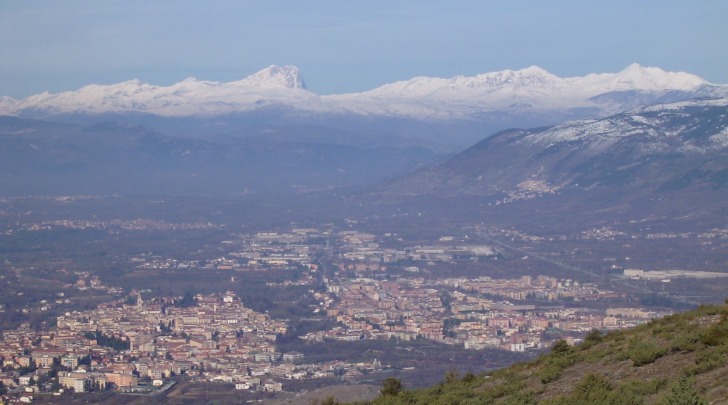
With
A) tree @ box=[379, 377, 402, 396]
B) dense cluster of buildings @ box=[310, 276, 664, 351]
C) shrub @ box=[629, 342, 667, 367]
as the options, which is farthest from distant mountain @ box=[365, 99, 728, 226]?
shrub @ box=[629, 342, 667, 367]

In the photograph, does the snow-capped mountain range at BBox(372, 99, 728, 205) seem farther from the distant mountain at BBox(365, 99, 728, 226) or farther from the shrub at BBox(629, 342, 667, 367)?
the shrub at BBox(629, 342, 667, 367)

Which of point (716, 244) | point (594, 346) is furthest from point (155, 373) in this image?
point (716, 244)

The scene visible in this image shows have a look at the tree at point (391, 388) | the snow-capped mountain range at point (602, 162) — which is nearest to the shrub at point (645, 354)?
the tree at point (391, 388)

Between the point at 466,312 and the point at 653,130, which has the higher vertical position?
the point at 653,130

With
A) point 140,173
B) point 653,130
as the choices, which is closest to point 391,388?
point 653,130

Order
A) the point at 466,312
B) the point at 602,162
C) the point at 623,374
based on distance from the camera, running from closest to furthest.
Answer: the point at 623,374
the point at 466,312
the point at 602,162

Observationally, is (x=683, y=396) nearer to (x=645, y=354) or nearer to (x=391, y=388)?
(x=645, y=354)

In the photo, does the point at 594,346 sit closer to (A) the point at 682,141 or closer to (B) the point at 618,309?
(B) the point at 618,309
